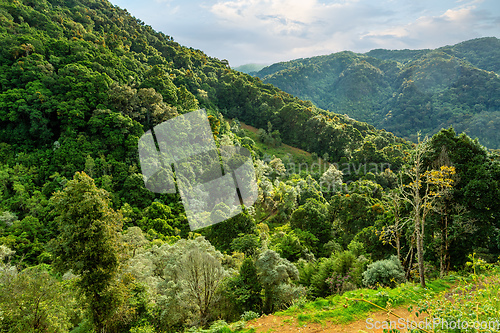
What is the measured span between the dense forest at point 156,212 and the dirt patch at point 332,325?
2.36 metres

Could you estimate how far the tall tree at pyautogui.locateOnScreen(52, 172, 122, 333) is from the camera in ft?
29.1

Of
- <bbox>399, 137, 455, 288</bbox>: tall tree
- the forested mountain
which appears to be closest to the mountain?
<bbox>399, 137, 455, 288</bbox>: tall tree

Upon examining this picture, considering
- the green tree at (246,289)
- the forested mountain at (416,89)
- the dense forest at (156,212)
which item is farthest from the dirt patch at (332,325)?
the forested mountain at (416,89)

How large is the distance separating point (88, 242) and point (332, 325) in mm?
8611

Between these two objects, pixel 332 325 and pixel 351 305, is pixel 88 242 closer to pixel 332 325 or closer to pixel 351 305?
pixel 332 325

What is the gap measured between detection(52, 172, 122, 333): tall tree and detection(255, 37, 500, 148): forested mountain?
103 m

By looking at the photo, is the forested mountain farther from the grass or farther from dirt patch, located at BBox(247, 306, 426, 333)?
dirt patch, located at BBox(247, 306, 426, 333)

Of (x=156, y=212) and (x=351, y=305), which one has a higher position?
(x=351, y=305)

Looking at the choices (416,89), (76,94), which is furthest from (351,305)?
(416,89)

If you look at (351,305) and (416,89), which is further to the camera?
(416,89)

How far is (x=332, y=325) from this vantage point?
703 centimetres

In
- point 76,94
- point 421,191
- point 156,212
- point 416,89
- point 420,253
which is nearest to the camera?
point 420,253

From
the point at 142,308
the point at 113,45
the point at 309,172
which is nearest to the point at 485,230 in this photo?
the point at 142,308

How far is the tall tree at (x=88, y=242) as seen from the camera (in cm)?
888
